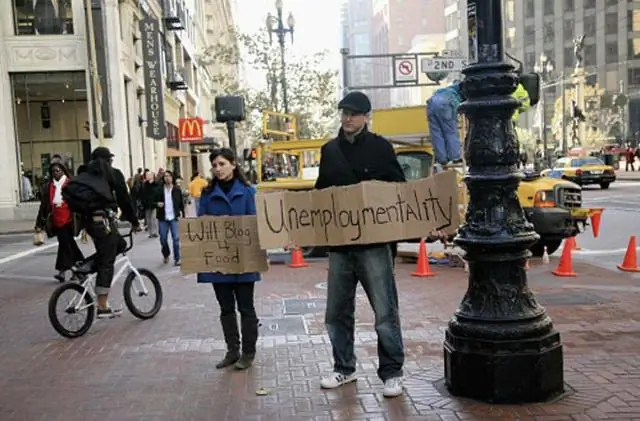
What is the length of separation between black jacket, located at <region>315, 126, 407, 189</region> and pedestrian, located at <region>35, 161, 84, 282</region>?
22.4 feet

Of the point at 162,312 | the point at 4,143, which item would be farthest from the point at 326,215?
the point at 4,143

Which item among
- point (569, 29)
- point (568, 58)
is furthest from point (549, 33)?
point (568, 58)

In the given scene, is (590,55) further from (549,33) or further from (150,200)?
(150,200)

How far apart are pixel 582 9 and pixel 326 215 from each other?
96163mm

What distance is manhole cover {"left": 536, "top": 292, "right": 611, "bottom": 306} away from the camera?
7941mm

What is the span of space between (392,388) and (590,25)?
95.5 m

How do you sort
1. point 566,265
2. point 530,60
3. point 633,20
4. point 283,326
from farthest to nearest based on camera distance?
point 530,60, point 633,20, point 566,265, point 283,326

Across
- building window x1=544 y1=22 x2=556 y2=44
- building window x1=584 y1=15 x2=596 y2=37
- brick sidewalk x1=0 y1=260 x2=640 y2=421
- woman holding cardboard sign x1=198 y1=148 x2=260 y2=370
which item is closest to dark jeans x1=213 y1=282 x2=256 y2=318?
woman holding cardboard sign x1=198 y1=148 x2=260 y2=370

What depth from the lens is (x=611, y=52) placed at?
287 ft

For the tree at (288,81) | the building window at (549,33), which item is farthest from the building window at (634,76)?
the tree at (288,81)

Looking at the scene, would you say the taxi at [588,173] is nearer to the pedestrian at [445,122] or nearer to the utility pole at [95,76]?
the utility pole at [95,76]

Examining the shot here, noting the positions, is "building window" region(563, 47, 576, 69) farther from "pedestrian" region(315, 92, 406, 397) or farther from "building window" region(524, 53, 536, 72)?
"pedestrian" region(315, 92, 406, 397)

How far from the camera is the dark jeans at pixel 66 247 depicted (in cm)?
1079

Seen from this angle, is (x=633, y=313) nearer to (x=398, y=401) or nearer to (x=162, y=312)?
(x=398, y=401)
